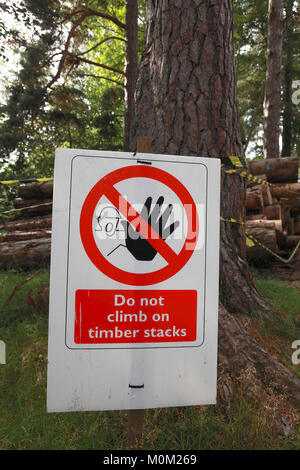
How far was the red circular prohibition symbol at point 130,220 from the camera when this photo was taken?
6.14ft

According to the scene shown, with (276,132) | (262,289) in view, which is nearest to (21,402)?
(262,289)

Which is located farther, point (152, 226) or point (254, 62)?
point (254, 62)

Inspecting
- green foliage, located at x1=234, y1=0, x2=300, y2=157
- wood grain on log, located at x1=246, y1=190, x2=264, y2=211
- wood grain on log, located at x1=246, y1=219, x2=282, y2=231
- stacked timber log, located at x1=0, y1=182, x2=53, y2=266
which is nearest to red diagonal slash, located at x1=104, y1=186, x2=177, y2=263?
stacked timber log, located at x1=0, y1=182, x2=53, y2=266

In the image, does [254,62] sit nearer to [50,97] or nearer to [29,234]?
[50,97]

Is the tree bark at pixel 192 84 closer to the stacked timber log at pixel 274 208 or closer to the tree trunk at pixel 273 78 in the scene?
the stacked timber log at pixel 274 208

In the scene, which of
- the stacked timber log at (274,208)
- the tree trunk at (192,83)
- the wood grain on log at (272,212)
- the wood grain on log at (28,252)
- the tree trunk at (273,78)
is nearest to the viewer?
the tree trunk at (192,83)

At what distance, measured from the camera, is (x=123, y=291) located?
6.15 feet

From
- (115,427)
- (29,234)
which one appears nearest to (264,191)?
(29,234)

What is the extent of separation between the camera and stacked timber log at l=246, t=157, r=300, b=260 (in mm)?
6742

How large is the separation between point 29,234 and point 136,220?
16.2ft

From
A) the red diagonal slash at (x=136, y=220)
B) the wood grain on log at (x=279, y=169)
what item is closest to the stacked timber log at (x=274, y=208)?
the wood grain on log at (x=279, y=169)

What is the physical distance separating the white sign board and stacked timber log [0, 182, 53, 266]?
10.2 feet
